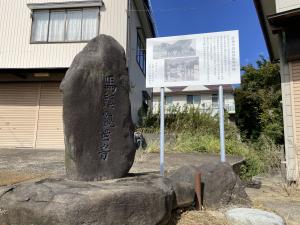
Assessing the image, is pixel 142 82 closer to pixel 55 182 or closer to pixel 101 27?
pixel 101 27

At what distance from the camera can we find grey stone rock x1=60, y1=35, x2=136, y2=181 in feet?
13.0

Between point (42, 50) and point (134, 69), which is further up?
point (42, 50)

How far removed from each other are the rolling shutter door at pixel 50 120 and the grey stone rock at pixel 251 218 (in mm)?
10337

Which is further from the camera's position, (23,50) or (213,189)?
(23,50)

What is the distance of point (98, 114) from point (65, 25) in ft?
34.4

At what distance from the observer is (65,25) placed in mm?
13469

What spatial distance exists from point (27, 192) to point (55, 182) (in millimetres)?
438

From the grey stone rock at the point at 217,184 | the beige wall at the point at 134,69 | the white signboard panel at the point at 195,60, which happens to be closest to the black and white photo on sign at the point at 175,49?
the white signboard panel at the point at 195,60

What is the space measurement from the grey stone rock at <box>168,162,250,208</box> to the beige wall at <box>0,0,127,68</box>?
8799mm

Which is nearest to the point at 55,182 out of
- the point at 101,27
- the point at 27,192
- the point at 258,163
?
the point at 27,192

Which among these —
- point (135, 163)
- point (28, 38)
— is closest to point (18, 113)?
point (28, 38)

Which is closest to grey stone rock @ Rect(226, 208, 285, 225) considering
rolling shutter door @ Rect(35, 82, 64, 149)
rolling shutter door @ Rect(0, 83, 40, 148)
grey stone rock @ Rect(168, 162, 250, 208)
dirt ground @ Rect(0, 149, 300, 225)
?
dirt ground @ Rect(0, 149, 300, 225)

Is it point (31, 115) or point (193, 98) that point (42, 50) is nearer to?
point (31, 115)

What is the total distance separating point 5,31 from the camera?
1356cm
